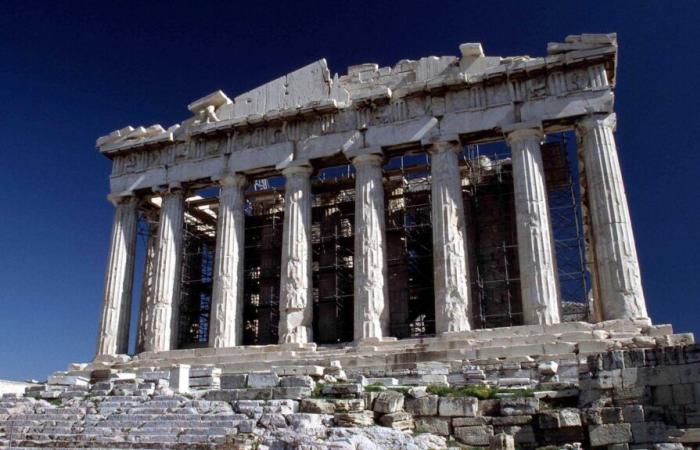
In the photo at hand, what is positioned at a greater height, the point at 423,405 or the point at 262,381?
the point at 262,381

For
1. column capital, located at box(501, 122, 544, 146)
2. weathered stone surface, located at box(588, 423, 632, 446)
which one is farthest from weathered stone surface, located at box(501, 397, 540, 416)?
column capital, located at box(501, 122, 544, 146)

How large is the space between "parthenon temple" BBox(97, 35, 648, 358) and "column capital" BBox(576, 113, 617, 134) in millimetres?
42

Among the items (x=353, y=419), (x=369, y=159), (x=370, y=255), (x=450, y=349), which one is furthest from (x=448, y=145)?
(x=353, y=419)

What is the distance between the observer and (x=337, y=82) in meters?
24.8

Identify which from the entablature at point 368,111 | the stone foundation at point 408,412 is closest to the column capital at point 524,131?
the entablature at point 368,111

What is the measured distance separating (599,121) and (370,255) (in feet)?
26.2

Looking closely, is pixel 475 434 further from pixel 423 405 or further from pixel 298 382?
pixel 298 382

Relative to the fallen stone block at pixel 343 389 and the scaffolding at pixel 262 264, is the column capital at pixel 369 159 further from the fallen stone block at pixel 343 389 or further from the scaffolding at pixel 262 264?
the fallen stone block at pixel 343 389

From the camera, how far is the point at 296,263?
901 inches

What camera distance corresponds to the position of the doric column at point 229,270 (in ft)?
76.0

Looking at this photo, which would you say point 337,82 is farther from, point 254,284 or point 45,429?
point 45,429

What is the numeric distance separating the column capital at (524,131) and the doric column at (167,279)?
1211 cm

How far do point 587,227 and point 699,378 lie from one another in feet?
41.9

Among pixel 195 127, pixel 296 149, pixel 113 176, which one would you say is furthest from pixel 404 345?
pixel 113 176
